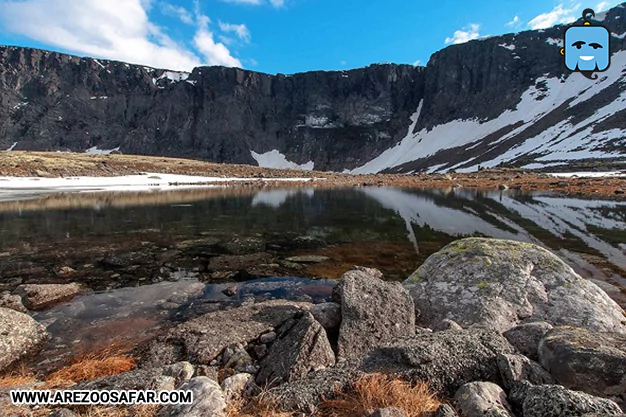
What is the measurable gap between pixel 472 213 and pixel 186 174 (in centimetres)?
8706

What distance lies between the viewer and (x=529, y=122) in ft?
506

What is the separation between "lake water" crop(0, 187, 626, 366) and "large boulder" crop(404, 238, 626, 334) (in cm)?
359

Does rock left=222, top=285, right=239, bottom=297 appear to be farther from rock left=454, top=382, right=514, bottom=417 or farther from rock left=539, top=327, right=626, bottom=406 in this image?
rock left=539, top=327, right=626, bottom=406

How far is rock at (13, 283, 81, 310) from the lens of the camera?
1002 centimetres

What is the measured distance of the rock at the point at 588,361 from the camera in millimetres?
3678

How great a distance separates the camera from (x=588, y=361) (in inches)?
154

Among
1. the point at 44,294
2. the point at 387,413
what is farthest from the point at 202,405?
the point at 44,294

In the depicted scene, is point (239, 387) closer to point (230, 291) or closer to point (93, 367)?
point (93, 367)

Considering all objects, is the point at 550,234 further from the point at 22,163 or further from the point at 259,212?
the point at 22,163

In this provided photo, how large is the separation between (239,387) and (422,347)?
9.19 feet

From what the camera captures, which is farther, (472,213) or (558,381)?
(472,213)

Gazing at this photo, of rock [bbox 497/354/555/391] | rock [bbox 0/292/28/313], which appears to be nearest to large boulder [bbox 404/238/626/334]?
rock [bbox 497/354/555/391]

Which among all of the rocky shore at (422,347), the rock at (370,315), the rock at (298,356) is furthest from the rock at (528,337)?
the rock at (298,356)

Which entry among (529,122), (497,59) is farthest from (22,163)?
(497,59)
